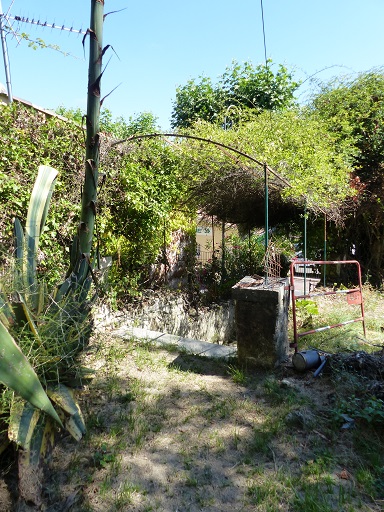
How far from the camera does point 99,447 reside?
8.47 feet

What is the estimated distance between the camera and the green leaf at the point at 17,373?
173 centimetres

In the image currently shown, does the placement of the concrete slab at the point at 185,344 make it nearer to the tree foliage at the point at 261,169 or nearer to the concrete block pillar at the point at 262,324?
the concrete block pillar at the point at 262,324

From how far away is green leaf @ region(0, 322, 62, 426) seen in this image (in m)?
1.73

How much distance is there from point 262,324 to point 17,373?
8.37 ft

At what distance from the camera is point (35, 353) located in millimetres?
2404

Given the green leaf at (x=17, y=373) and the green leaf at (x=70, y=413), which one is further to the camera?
the green leaf at (x=70, y=413)

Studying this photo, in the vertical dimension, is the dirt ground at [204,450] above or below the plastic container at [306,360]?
below

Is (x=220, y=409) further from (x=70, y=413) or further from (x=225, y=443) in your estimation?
(x=70, y=413)

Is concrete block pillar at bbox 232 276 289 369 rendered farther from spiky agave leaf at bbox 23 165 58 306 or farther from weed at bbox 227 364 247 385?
spiky agave leaf at bbox 23 165 58 306

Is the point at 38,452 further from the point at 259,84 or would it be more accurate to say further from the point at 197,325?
the point at 259,84

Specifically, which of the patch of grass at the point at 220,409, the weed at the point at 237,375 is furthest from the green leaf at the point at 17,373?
the weed at the point at 237,375

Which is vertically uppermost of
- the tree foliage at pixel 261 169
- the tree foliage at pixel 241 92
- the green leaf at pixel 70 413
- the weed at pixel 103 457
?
the tree foliage at pixel 241 92

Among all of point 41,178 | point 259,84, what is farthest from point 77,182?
point 259,84

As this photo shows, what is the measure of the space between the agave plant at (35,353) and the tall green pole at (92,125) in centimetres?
51
